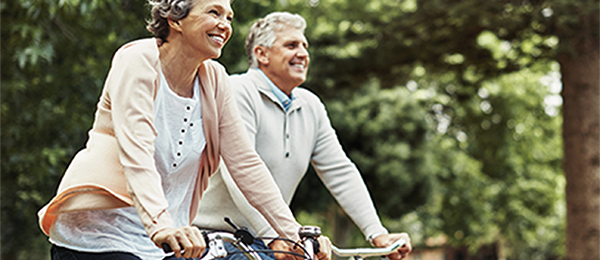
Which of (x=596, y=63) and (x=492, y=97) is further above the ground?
(x=596, y=63)

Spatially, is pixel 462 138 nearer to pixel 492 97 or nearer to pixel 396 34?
pixel 492 97

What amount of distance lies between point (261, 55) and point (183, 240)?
1.69m

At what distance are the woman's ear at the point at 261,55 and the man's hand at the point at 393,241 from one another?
3.29ft

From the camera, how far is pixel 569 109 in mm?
9359

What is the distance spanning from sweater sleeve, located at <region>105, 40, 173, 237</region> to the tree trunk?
7.87 meters

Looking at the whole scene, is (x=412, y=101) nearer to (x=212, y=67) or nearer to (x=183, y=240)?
(x=212, y=67)

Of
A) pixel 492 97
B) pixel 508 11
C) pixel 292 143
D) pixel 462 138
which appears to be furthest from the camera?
pixel 462 138

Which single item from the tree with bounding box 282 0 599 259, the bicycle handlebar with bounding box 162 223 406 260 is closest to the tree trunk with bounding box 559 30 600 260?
the tree with bounding box 282 0 599 259

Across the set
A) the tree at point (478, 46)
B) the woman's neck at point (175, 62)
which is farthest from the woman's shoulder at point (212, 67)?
the tree at point (478, 46)

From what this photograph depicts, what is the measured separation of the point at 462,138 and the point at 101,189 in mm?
14249

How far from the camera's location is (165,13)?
2.07 metres

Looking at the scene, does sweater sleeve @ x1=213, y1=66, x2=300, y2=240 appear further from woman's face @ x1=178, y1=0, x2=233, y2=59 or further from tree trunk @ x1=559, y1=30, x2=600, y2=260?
tree trunk @ x1=559, y1=30, x2=600, y2=260

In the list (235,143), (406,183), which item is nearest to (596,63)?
(406,183)

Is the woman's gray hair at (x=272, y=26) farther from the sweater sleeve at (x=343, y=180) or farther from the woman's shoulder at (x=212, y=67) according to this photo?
the woman's shoulder at (x=212, y=67)
